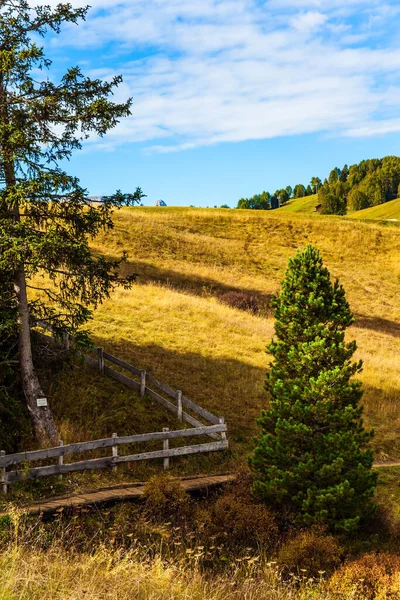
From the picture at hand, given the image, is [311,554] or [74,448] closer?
[311,554]

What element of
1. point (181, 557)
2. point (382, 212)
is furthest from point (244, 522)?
point (382, 212)

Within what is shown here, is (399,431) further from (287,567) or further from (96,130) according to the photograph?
(96,130)

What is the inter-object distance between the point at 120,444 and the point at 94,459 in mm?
1832

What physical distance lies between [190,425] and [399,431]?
933 centimetres

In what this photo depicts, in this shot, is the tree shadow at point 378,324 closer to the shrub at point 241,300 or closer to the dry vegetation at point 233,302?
the dry vegetation at point 233,302

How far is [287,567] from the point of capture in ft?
35.8

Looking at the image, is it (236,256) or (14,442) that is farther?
(236,256)

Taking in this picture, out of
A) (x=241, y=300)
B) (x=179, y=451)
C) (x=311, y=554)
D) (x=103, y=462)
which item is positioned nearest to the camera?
(x=311, y=554)

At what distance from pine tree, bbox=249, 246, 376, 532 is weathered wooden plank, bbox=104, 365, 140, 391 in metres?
6.85

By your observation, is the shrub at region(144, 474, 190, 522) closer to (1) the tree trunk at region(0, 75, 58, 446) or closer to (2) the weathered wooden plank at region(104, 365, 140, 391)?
(1) the tree trunk at region(0, 75, 58, 446)

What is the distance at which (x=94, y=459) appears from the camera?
15.1m

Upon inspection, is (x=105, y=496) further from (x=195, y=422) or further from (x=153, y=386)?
(x=153, y=386)

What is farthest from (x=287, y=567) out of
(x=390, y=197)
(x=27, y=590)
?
(x=390, y=197)

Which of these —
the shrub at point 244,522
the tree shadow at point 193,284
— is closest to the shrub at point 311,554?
the shrub at point 244,522
